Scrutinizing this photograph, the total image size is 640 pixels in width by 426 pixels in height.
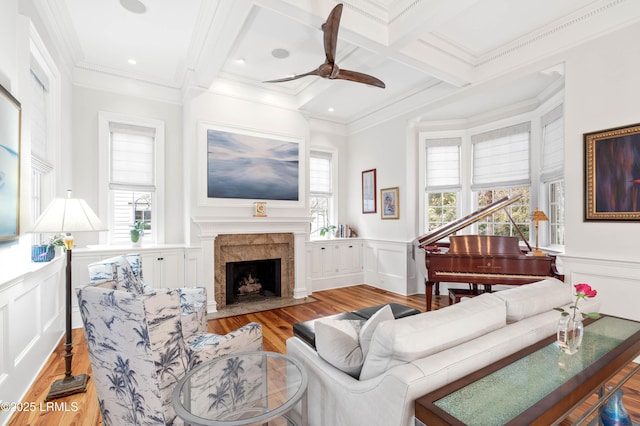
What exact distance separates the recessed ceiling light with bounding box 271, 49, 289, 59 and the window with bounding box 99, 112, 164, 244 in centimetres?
203

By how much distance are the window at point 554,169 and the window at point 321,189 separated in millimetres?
3478

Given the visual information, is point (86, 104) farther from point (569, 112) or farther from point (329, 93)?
point (569, 112)

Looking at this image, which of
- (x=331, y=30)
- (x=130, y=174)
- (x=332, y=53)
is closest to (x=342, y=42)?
(x=332, y=53)

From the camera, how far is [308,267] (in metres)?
5.12

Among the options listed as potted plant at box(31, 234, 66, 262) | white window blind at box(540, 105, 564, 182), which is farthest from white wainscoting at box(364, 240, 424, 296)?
potted plant at box(31, 234, 66, 262)

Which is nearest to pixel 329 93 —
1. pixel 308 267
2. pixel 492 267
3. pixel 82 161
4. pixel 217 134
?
pixel 217 134

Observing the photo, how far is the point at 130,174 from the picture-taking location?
4.26 m

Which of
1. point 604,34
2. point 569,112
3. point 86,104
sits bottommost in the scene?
point 569,112

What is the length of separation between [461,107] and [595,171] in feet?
6.89

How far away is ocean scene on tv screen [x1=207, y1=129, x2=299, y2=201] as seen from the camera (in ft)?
14.1

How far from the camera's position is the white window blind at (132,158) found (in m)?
4.16

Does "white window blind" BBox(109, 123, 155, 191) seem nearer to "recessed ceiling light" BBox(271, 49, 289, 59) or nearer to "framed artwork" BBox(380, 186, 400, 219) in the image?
"recessed ceiling light" BBox(271, 49, 289, 59)

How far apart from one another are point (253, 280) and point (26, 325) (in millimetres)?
2864

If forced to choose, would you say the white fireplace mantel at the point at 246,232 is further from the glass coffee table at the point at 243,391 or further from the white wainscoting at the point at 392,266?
the glass coffee table at the point at 243,391
